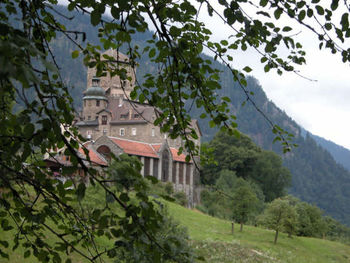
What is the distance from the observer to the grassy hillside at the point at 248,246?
26.9 metres

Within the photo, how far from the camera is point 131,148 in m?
50.0

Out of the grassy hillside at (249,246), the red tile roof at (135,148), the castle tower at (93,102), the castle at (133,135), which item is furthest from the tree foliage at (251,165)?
the grassy hillside at (249,246)

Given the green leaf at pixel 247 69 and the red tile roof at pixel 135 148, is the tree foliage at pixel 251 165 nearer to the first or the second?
the red tile roof at pixel 135 148

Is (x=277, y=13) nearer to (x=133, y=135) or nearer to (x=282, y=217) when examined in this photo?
(x=282, y=217)

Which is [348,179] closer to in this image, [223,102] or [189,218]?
[189,218]

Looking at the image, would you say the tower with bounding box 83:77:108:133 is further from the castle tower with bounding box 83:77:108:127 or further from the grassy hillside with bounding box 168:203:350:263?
the grassy hillside with bounding box 168:203:350:263

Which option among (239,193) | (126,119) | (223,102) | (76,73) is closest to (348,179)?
(76,73)

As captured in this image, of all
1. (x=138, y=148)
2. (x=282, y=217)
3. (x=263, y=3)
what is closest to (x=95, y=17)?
(x=263, y=3)

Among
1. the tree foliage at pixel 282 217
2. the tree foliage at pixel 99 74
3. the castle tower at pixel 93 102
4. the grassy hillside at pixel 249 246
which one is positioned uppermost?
the castle tower at pixel 93 102

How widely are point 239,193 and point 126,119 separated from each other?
87.8 feet

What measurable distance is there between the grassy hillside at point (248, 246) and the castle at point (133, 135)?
9378 millimetres

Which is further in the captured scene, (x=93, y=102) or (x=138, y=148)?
(x=93, y=102)

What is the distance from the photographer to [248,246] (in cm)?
3092

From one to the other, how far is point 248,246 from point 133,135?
3446cm
